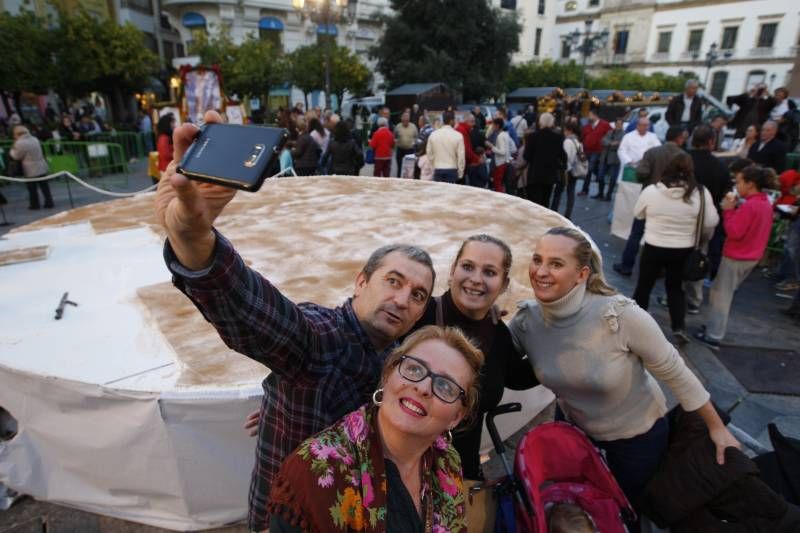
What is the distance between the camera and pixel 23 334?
2.91m

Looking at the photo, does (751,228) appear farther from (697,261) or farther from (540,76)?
(540,76)

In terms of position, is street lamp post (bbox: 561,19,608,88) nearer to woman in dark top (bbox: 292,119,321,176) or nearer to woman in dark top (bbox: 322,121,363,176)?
woman in dark top (bbox: 322,121,363,176)

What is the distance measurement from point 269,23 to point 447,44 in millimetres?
13977

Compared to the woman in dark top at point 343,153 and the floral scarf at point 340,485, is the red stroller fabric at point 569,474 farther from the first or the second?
the woman in dark top at point 343,153

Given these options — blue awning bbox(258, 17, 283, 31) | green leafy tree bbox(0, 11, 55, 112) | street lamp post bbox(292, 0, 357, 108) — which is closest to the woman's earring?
street lamp post bbox(292, 0, 357, 108)

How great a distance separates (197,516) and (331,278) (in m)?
2.00

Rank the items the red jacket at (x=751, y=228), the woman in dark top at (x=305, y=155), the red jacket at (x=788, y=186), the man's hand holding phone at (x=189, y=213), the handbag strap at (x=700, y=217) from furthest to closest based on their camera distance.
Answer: the woman in dark top at (x=305, y=155), the red jacket at (x=788, y=186), the red jacket at (x=751, y=228), the handbag strap at (x=700, y=217), the man's hand holding phone at (x=189, y=213)

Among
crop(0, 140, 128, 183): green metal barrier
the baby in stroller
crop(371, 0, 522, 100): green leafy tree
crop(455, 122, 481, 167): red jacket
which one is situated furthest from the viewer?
crop(371, 0, 522, 100): green leafy tree

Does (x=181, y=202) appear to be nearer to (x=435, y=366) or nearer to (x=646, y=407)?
(x=435, y=366)

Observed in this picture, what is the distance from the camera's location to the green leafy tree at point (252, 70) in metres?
22.1

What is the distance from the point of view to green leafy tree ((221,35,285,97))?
869 inches

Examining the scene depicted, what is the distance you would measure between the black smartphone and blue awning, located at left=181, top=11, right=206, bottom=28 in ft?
119

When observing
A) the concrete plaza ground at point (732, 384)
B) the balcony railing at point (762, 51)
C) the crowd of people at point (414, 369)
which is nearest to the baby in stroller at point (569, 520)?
the crowd of people at point (414, 369)

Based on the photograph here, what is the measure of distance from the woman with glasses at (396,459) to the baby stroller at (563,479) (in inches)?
23.6
